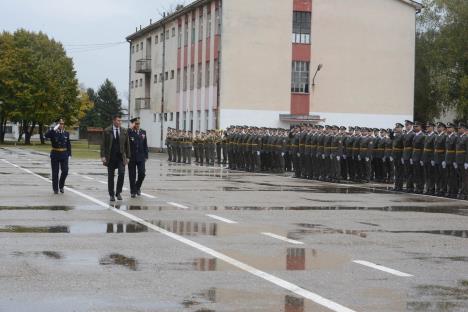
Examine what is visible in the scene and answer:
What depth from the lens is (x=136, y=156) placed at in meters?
21.9

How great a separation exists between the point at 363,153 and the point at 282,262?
20.1m

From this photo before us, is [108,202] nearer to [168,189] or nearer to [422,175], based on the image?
[168,189]

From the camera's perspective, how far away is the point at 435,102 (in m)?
72.7

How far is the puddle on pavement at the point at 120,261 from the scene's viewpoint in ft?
33.8

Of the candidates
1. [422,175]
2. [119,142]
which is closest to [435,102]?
[422,175]

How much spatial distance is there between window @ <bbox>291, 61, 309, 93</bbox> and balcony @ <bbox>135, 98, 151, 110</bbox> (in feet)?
92.3

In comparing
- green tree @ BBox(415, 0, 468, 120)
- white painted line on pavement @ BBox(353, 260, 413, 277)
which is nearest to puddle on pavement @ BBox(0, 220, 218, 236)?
white painted line on pavement @ BBox(353, 260, 413, 277)

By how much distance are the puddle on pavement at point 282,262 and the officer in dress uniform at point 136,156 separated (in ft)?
32.9

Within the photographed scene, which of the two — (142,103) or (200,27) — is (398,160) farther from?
(142,103)

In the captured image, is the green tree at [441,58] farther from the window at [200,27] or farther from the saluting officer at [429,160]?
the saluting officer at [429,160]

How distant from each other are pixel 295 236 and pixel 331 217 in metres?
3.42

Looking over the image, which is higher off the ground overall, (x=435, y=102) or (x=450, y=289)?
(x=435, y=102)

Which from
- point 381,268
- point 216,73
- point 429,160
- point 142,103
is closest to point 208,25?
point 216,73

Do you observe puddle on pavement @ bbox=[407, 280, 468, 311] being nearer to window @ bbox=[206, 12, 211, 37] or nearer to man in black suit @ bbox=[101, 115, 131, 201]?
man in black suit @ bbox=[101, 115, 131, 201]
